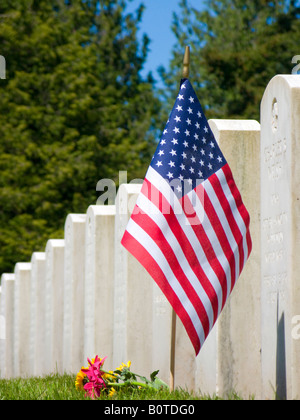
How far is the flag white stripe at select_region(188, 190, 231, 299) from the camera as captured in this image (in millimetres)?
7016

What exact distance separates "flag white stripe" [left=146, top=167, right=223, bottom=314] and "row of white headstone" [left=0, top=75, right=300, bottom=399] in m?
0.42

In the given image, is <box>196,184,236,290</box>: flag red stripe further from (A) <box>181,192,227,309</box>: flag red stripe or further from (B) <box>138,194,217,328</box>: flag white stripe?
(B) <box>138,194,217,328</box>: flag white stripe

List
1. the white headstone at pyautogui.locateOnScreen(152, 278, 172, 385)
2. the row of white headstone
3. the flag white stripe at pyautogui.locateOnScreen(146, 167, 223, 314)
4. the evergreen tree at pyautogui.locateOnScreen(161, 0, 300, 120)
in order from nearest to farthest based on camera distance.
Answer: the row of white headstone
the flag white stripe at pyautogui.locateOnScreen(146, 167, 223, 314)
the white headstone at pyautogui.locateOnScreen(152, 278, 172, 385)
the evergreen tree at pyautogui.locateOnScreen(161, 0, 300, 120)

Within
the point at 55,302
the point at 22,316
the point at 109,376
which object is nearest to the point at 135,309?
the point at 109,376

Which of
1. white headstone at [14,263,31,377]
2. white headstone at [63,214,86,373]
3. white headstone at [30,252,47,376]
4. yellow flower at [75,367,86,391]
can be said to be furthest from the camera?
white headstone at [14,263,31,377]

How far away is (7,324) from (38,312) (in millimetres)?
3040

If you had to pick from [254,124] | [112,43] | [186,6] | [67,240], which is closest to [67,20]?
[112,43]

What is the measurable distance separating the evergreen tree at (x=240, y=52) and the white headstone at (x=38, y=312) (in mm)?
11727

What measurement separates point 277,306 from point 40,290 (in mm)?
9737

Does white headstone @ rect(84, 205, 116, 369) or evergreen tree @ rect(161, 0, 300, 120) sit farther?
evergreen tree @ rect(161, 0, 300, 120)

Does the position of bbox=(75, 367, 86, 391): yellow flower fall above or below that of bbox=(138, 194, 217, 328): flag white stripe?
below

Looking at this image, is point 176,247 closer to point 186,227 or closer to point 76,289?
point 186,227

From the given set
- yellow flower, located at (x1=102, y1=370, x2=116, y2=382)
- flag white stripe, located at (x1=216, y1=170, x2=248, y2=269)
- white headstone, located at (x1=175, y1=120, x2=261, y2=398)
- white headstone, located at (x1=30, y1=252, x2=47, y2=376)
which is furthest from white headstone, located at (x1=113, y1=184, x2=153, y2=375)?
white headstone, located at (x1=30, y1=252, x2=47, y2=376)

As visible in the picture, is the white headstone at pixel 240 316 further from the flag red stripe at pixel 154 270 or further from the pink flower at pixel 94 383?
the pink flower at pixel 94 383
